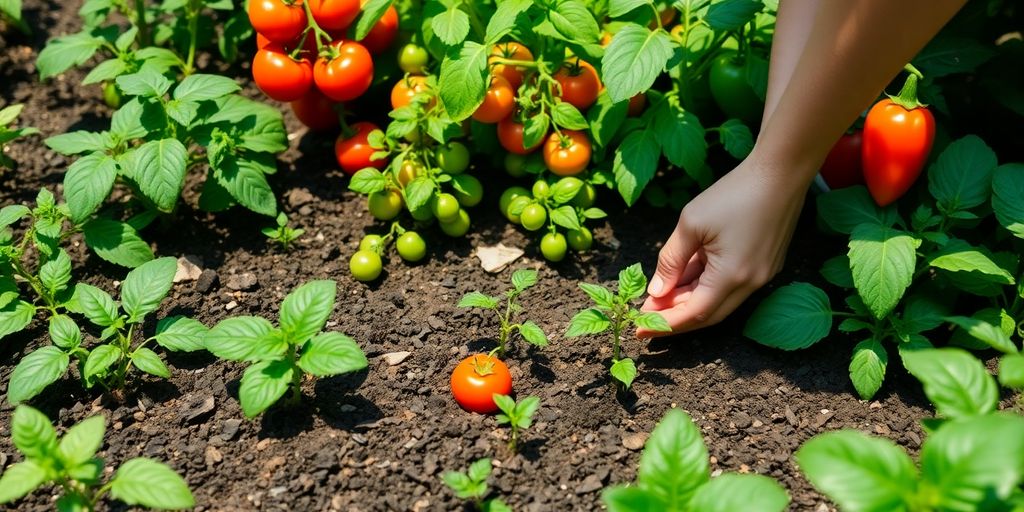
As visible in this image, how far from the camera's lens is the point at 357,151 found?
112 inches

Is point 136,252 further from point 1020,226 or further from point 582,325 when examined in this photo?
point 1020,226

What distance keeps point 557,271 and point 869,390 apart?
94cm

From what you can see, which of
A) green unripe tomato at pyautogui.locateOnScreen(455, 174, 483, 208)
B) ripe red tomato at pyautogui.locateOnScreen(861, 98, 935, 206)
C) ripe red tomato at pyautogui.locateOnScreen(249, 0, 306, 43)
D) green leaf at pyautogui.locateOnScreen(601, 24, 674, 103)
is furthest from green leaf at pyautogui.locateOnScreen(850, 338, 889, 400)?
ripe red tomato at pyautogui.locateOnScreen(249, 0, 306, 43)

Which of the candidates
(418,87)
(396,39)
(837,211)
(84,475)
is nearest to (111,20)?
(396,39)

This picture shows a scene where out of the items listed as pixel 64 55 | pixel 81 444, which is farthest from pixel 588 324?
pixel 64 55

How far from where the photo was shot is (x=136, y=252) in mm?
2574

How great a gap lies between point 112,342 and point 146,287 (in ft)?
0.71

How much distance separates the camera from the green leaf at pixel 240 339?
203 centimetres

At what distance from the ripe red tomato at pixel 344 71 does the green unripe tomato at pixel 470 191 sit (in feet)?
1.43

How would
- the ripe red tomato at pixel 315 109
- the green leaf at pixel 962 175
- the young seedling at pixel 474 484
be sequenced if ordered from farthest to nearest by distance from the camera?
1. the ripe red tomato at pixel 315 109
2. the green leaf at pixel 962 175
3. the young seedling at pixel 474 484

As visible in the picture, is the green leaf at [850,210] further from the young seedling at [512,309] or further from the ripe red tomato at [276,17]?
the ripe red tomato at [276,17]

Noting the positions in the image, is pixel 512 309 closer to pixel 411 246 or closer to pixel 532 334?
pixel 532 334

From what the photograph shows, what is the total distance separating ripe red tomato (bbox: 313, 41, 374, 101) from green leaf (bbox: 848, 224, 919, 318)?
1.48m

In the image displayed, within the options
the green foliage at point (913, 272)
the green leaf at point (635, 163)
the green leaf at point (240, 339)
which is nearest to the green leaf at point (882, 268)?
the green foliage at point (913, 272)
